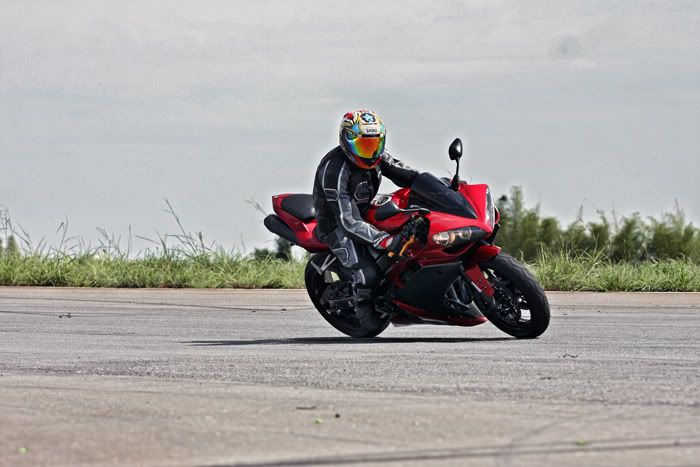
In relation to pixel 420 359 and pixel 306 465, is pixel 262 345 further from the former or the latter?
pixel 306 465

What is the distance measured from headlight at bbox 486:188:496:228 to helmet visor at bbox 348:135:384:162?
1.03 metres

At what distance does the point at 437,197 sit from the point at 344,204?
814mm

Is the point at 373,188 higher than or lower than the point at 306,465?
higher

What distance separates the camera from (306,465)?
597cm

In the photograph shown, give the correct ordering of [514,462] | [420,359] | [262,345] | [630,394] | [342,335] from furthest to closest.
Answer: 1. [342,335]
2. [262,345]
3. [420,359]
4. [630,394]
5. [514,462]

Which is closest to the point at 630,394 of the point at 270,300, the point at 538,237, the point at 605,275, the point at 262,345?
the point at 262,345

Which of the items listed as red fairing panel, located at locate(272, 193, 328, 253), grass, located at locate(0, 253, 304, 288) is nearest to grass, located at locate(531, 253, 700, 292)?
grass, located at locate(0, 253, 304, 288)

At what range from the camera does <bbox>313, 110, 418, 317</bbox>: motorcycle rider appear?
39.9ft

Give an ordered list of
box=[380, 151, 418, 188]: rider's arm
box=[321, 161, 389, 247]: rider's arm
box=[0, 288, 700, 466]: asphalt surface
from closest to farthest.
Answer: box=[0, 288, 700, 466]: asphalt surface, box=[321, 161, 389, 247]: rider's arm, box=[380, 151, 418, 188]: rider's arm

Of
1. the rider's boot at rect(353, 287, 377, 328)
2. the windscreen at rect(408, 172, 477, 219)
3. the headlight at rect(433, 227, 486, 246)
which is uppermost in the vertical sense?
the windscreen at rect(408, 172, 477, 219)

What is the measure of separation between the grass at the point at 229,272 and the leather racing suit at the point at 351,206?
28.0 ft

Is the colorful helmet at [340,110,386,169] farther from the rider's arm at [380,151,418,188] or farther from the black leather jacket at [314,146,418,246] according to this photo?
the rider's arm at [380,151,418,188]

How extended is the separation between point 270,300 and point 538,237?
2881cm

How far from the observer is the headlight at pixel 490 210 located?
39.0 feet
